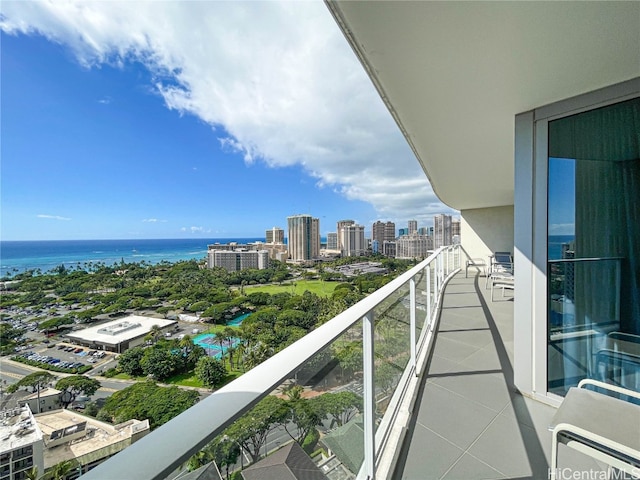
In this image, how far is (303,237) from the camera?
29016 mm

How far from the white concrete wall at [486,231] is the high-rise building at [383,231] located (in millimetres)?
15454

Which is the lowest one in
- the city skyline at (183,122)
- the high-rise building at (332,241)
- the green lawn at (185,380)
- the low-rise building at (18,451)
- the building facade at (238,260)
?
the green lawn at (185,380)

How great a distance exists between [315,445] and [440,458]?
4.20 ft

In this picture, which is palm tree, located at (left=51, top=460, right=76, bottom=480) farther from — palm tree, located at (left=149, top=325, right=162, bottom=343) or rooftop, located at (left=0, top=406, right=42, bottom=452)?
palm tree, located at (left=149, top=325, right=162, bottom=343)

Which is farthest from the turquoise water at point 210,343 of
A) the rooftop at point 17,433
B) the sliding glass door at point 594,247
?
the sliding glass door at point 594,247

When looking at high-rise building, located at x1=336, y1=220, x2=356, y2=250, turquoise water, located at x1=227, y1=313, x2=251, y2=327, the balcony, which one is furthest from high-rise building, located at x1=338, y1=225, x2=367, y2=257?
the balcony

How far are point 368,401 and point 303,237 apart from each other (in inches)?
1087

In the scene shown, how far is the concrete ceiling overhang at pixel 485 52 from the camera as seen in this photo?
1.43 meters

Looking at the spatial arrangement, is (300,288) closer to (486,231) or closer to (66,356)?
(486,231)

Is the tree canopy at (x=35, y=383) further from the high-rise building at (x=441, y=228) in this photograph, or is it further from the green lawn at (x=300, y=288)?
the high-rise building at (x=441, y=228)

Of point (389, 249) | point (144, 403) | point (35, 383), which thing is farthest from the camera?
point (389, 249)

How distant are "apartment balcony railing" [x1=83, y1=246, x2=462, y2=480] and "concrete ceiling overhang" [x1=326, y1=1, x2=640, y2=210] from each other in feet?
5.07

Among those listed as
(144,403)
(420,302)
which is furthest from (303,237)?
(420,302)

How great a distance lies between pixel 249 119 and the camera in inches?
967
